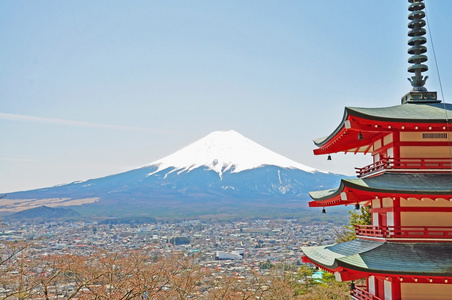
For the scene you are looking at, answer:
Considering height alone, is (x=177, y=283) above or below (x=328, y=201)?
below

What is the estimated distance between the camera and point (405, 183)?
9508 mm

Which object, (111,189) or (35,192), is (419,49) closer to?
(111,189)

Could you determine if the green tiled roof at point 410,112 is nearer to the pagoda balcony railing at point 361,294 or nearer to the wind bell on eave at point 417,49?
the wind bell on eave at point 417,49

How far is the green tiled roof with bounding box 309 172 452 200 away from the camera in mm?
9133

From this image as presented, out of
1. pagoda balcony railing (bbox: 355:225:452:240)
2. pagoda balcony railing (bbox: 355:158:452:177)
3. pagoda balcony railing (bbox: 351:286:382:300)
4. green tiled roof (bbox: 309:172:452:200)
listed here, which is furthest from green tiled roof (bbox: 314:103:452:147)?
pagoda balcony railing (bbox: 351:286:382:300)

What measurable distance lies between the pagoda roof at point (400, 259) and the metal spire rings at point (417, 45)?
3.74 meters

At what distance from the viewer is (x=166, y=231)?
91.7 meters

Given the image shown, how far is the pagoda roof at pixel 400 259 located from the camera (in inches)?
344

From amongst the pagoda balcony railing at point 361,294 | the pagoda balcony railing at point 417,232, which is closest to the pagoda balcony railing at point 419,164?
the pagoda balcony railing at point 417,232

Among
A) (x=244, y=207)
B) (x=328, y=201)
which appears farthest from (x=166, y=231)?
(x=328, y=201)

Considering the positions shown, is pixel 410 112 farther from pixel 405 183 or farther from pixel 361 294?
pixel 361 294

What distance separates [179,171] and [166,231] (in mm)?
67124

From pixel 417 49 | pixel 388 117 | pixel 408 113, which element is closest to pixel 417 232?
pixel 388 117

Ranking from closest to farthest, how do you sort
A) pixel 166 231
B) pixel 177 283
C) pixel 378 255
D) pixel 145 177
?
pixel 378 255
pixel 177 283
pixel 166 231
pixel 145 177
